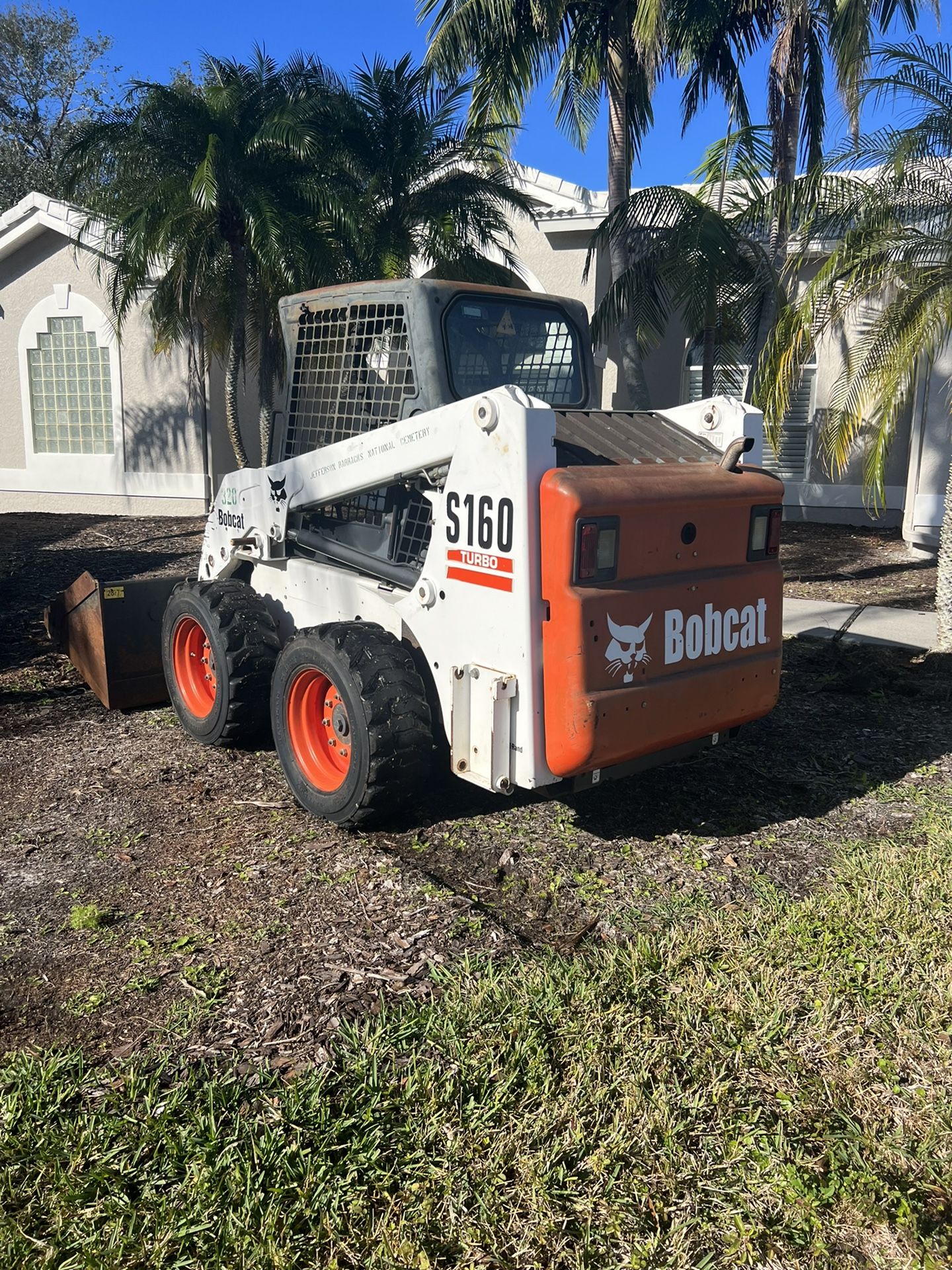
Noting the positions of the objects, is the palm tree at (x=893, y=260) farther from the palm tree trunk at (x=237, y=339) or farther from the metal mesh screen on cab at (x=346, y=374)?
the palm tree trunk at (x=237, y=339)

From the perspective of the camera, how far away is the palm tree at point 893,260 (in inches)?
308

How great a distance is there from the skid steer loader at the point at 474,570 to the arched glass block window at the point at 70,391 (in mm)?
14242

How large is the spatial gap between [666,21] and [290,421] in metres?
9.47

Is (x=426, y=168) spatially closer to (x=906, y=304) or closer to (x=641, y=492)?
(x=906, y=304)

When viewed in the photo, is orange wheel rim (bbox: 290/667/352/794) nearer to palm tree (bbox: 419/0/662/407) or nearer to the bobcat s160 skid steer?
the bobcat s160 skid steer

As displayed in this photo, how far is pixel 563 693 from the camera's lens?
13.3ft

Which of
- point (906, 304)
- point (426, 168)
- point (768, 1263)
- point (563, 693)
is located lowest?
point (768, 1263)

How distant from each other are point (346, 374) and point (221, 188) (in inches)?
350

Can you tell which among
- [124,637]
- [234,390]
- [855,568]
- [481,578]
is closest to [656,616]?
[481,578]

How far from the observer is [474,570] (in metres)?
4.30

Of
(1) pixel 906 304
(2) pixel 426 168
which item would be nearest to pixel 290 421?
(1) pixel 906 304

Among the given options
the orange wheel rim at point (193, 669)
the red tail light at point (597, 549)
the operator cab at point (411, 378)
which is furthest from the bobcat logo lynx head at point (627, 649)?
the orange wheel rim at point (193, 669)

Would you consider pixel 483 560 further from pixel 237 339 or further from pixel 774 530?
pixel 237 339

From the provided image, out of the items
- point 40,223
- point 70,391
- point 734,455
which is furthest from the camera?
point 70,391
